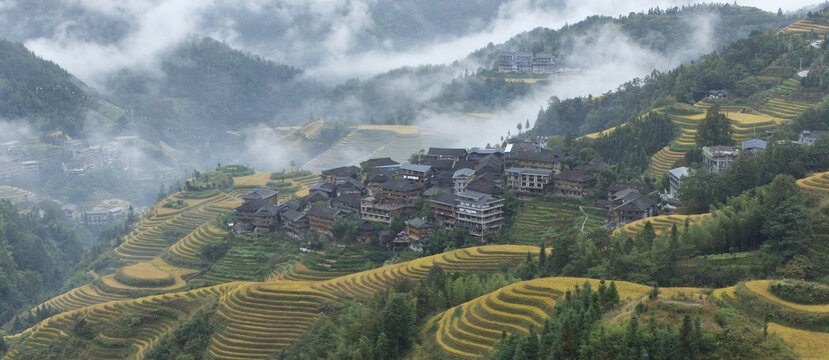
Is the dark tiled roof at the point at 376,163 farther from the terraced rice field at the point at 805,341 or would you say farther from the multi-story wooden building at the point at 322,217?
the terraced rice field at the point at 805,341

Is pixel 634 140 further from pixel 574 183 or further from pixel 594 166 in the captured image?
pixel 574 183

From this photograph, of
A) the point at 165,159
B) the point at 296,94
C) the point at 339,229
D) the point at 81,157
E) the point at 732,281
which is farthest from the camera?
the point at 296,94

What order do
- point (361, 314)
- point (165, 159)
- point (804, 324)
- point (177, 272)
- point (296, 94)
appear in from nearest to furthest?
1. point (804, 324)
2. point (361, 314)
3. point (177, 272)
4. point (165, 159)
5. point (296, 94)

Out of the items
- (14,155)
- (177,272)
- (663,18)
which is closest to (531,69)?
(663,18)

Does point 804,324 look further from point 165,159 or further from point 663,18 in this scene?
point 165,159

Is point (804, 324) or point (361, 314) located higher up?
point (804, 324)

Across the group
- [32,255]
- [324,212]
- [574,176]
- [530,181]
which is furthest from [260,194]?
[574,176]
